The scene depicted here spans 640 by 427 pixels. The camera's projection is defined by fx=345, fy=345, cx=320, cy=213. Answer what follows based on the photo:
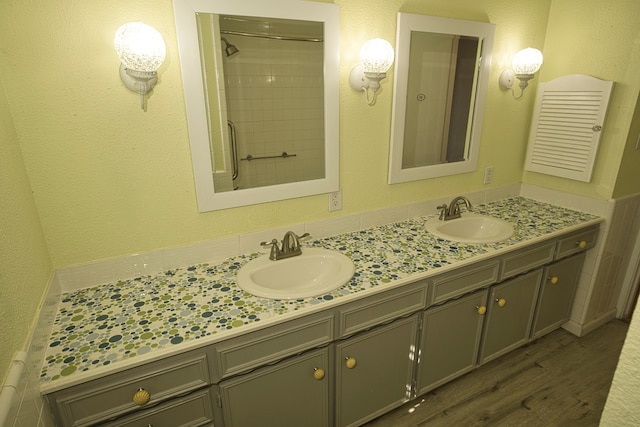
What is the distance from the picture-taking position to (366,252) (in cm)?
162

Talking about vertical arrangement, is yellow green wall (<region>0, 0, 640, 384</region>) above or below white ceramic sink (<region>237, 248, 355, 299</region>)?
above

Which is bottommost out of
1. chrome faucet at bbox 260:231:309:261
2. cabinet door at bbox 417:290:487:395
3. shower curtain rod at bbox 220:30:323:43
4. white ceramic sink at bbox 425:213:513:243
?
cabinet door at bbox 417:290:487:395

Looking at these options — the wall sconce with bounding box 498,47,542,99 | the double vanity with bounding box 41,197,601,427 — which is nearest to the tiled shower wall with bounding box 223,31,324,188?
the double vanity with bounding box 41,197,601,427

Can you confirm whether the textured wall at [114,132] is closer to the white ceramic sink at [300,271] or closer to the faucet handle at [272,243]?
the faucet handle at [272,243]

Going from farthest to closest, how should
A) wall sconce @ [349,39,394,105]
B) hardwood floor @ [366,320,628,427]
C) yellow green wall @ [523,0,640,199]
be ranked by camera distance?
yellow green wall @ [523,0,640,199] < hardwood floor @ [366,320,628,427] < wall sconce @ [349,39,394,105]

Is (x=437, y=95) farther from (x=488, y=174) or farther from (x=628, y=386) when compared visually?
(x=628, y=386)

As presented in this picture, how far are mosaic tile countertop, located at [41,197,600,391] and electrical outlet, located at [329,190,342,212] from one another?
0.52 ft

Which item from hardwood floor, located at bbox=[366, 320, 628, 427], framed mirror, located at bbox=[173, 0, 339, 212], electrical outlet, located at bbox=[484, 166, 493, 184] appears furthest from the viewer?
electrical outlet, located at bbox=[484, 166, 493, 184]

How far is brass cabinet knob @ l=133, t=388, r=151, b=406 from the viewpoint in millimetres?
1012

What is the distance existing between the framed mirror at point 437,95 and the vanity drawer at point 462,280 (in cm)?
60

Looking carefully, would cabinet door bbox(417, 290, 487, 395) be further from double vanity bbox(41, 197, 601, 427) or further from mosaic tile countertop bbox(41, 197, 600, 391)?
mosaic tile countertop bbox(41, 197, 600, 391)

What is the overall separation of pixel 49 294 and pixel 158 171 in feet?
1.81

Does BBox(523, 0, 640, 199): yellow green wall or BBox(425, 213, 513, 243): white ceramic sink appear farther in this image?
BBox(425, 213, 513, 243): white ceramic sink

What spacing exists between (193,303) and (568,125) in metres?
2.29
